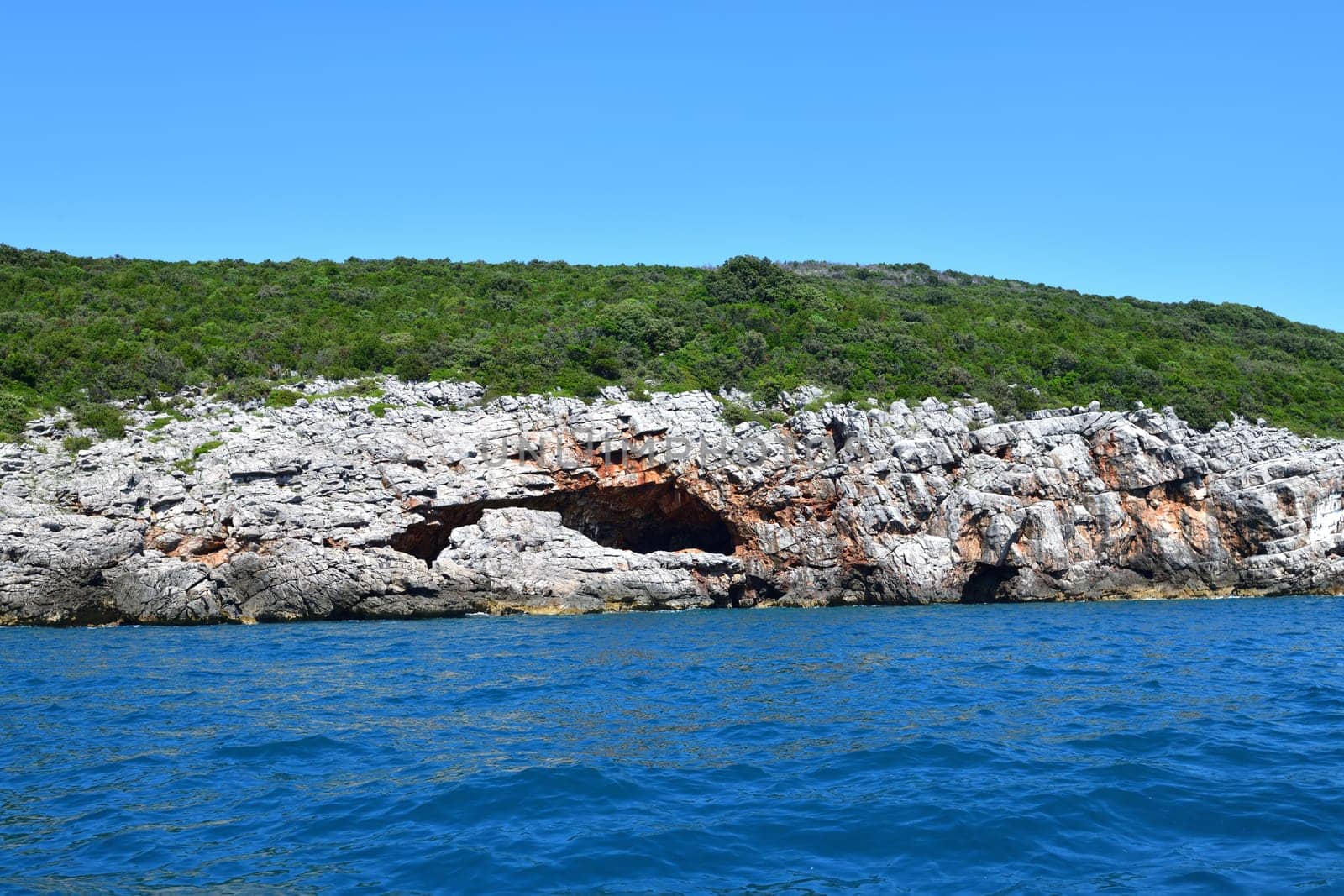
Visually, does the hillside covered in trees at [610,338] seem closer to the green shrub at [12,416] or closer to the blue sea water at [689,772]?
the green shrub at [12,416]

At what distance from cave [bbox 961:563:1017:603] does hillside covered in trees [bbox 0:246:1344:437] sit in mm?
8846

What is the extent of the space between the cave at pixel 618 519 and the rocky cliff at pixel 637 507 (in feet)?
0.44

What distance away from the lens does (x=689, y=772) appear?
37.1 feet

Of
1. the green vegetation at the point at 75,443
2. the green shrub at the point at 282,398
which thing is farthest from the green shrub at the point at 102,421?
the green shrub at the point at 282,398

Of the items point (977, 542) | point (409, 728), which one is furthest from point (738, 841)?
point (977, 542)

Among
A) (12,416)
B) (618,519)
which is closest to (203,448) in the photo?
(12,416)

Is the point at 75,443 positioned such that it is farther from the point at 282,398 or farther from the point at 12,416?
the point at 282,398

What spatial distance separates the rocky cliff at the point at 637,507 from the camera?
32.8 m

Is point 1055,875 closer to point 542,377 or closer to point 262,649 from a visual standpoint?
point 262,649

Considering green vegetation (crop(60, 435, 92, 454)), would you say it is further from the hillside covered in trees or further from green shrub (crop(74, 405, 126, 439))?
the hillside covered in trees

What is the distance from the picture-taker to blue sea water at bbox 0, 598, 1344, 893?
8328 millimetres

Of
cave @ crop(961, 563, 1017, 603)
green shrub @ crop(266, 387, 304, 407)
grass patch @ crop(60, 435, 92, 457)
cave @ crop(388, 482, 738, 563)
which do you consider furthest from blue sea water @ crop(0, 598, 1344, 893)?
green shrub @ crop(266, 387, 304, 407)

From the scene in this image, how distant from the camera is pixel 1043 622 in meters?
27.1

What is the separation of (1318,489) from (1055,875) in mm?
34213
